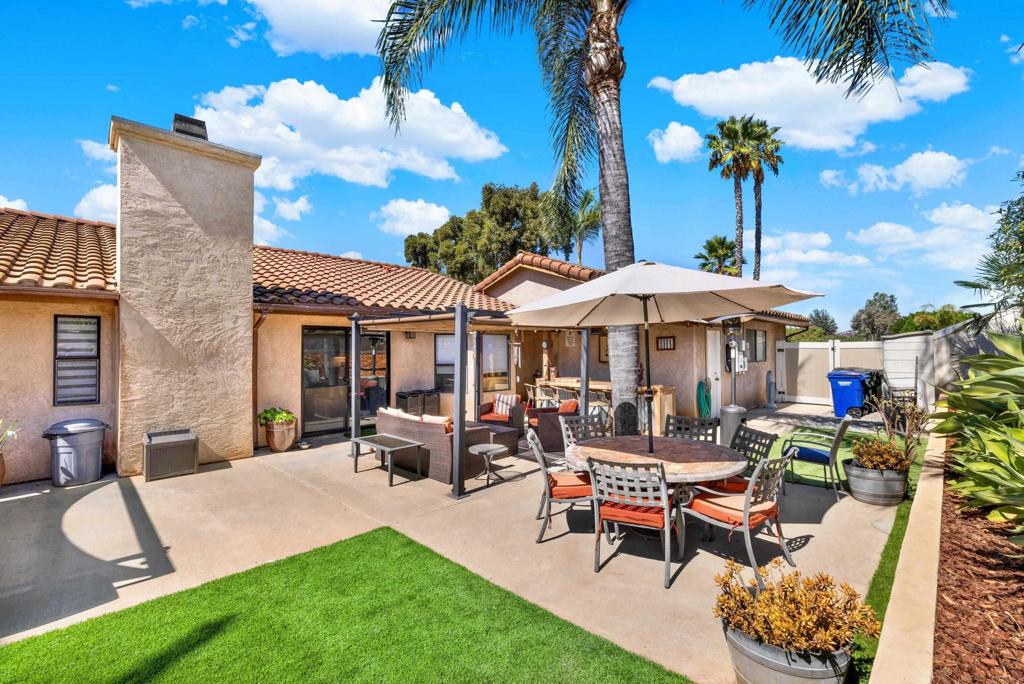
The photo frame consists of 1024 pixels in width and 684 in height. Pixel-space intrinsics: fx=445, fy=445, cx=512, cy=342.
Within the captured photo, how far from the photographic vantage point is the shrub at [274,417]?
931 cm

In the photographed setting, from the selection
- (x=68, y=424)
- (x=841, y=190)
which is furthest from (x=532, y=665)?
(x=841, y=190)

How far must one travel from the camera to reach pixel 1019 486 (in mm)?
2988

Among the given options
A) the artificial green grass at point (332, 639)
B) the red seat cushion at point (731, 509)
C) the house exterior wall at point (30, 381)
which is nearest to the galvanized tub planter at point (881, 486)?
the red seat cushion at point (731, 509)

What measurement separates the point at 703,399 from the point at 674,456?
8641 millimetres

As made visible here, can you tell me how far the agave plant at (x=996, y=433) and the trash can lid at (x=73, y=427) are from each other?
35.9 ft

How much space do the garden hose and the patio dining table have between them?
759 cm

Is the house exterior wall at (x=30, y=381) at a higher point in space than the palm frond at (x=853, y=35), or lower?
lower

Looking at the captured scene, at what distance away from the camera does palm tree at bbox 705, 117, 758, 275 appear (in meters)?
24.2

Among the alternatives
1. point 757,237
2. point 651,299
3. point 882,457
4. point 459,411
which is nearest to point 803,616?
point 651,299

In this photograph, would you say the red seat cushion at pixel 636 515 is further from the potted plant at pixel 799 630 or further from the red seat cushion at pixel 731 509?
the potted plant at pixel 799 630

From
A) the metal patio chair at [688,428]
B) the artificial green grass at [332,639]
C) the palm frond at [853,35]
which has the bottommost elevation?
the artificial green grass at [332,639]

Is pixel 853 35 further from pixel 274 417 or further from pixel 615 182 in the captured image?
pixel 274 417

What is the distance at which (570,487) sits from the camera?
5.02m

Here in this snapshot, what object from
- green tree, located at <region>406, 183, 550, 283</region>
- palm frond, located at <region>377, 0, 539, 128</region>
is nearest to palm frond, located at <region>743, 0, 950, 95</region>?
palm frond, located at <region>377, 0, 539, 128</region>
